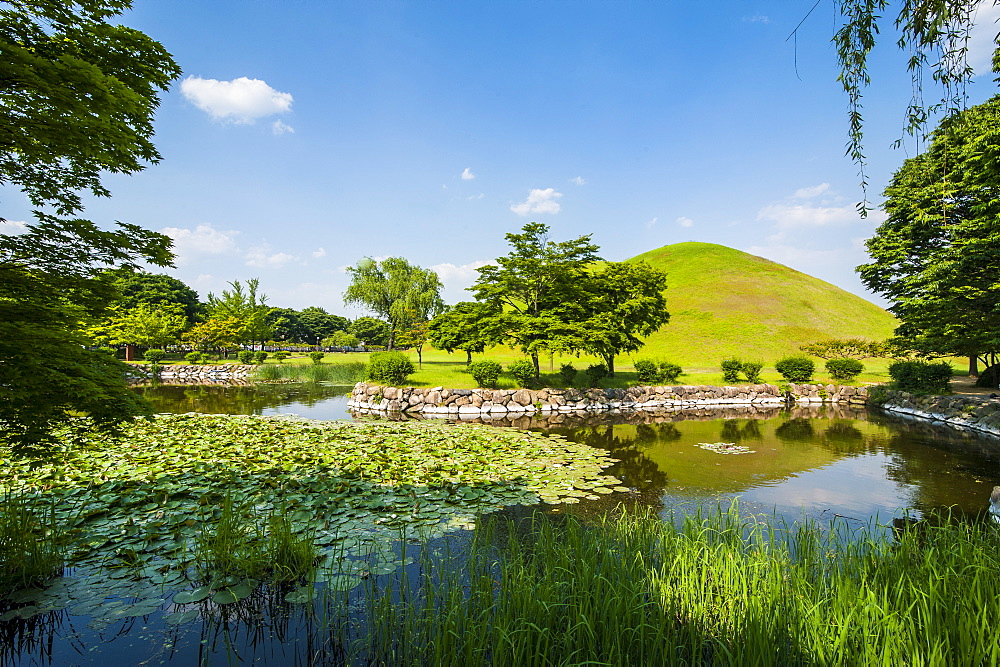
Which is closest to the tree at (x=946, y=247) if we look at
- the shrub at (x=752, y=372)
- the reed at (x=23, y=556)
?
the shrub at (x=752, y=372)

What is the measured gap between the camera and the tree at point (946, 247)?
1532 cm

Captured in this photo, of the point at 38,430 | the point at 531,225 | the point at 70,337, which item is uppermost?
the point at 531,225

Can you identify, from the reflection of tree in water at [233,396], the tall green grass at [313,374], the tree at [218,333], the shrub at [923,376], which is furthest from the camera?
the tree at [218,333]

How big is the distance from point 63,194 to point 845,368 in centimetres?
3564

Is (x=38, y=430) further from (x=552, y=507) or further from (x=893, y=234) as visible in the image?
(x=893, y=234)

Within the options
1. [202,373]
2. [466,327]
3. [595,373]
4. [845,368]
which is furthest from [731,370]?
[202,373]

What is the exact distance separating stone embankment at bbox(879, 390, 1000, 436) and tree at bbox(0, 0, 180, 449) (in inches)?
929

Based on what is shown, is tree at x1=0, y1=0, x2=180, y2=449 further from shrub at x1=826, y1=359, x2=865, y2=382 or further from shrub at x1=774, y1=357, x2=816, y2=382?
shrub at x1=826, y1=359, x2=865, y2=382

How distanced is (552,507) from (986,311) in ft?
66.0

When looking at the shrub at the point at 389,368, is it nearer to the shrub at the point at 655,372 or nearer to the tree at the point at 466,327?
the tree at the point at 466,327

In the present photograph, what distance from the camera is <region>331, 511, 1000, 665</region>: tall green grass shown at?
2.94m

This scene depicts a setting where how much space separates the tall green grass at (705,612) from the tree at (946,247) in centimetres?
1194

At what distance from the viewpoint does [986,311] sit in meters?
16.4

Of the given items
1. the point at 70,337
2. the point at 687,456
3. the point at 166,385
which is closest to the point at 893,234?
the point at 687,456
